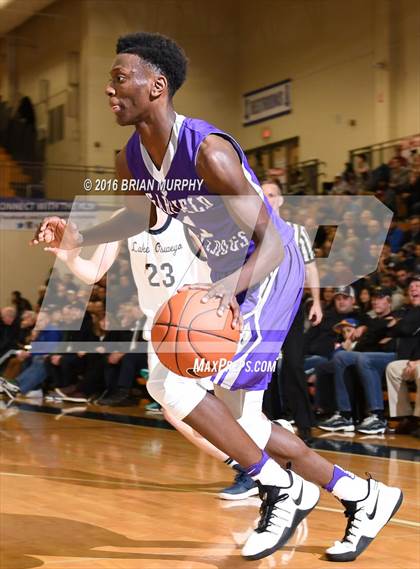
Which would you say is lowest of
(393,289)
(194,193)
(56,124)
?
(393,289)

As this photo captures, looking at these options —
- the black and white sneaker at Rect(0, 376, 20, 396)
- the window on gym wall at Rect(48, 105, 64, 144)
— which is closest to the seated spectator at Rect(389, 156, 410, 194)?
the black and white sneaker at Rect(0, 376, 20, 396)

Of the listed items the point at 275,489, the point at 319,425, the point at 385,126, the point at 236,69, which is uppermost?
the point at 236,69

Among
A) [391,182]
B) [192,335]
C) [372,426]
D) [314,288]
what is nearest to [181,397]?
[192,335]

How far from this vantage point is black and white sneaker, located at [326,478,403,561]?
3.72 m

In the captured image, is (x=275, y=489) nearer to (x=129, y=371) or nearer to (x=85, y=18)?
(x=129, y=371)

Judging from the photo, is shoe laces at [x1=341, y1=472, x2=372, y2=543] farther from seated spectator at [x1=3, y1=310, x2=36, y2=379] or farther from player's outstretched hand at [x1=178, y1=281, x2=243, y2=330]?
seated spectator at [x1=3, y1=310, x2=36, y2=379]

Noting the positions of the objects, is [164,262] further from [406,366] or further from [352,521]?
[406,366]

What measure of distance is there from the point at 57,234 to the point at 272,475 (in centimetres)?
122

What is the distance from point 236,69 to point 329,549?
16.1m

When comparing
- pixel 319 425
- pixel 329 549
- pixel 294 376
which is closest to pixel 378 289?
pixel 319 425

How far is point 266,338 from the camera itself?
370cm

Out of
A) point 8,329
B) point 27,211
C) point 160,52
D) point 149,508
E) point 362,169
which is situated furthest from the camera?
point 27,211

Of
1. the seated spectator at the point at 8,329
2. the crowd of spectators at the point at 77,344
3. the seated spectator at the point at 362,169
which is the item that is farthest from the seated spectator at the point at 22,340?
the seated spectator at the point at 362,169

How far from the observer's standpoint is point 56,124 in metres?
19.8
